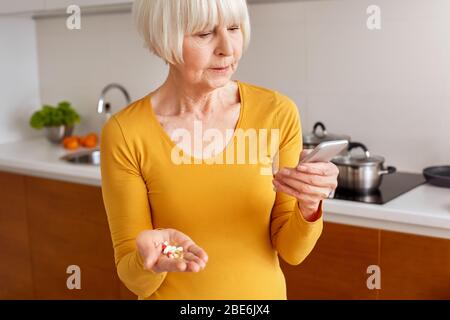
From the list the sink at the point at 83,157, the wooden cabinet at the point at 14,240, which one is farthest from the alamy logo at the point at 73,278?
the sink at the point at 83,157

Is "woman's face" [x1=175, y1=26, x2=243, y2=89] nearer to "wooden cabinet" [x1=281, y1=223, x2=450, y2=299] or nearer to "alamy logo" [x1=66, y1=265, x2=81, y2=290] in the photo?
"wooden cabinet" [x1=281, y1=223, x2=450, y2=299]

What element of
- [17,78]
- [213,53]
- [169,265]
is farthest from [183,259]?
[17,78]

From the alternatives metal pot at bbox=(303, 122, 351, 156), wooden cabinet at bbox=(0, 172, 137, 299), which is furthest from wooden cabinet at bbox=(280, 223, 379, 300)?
wooden cabinet at bbox=(0, 172, 137, 299)

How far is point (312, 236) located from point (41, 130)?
2.31 m

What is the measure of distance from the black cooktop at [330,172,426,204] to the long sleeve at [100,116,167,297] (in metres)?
0.80

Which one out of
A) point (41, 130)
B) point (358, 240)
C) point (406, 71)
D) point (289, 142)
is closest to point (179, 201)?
point (289, 142)

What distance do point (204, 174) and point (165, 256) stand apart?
0.21 m

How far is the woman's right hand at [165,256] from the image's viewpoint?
37.6 inches

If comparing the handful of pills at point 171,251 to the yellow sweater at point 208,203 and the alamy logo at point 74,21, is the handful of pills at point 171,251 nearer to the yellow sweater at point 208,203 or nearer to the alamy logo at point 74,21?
the yellow sweater at point 208,203

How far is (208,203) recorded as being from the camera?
1.14 meters

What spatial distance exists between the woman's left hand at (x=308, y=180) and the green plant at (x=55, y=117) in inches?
79.8

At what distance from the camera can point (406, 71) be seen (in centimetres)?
208

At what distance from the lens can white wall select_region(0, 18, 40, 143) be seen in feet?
9.70

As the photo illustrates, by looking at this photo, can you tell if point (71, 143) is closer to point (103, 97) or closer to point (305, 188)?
point (103, 97)
